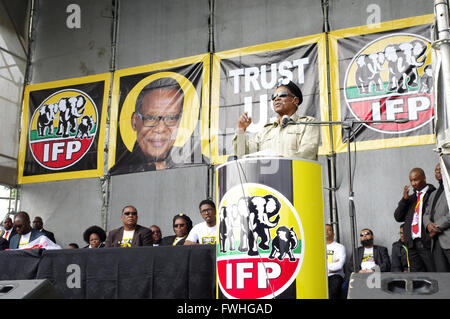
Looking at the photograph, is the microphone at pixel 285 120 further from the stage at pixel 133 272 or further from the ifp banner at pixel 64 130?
the ifp banner at pixel 64 130

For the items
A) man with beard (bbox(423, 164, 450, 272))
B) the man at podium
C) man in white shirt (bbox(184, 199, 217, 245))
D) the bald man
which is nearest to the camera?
the man at podium

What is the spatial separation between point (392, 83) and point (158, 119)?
3402 mm

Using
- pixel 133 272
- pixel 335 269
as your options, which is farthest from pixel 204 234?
pixel 335 269

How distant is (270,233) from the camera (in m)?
2.06

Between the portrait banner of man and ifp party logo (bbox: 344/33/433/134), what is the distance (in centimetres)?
219

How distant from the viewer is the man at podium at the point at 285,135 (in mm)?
2553

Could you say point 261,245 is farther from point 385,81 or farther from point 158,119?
point 158,119

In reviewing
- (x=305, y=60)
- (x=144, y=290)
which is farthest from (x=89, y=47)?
(x=144, y=290)

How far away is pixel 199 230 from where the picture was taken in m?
4.58

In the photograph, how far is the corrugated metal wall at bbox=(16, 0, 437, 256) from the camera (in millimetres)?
6473

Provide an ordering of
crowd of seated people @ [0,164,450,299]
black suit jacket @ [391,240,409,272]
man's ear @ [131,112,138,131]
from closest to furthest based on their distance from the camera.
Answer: crowd of seated people @ [0,164,450,299] → black suit jacket @ [391,240,409,272] → man's ear @ [131,112,138,131]

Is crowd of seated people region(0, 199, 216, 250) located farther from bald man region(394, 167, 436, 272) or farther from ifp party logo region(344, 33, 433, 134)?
ifp party logo region(344, 33, 433, 134)

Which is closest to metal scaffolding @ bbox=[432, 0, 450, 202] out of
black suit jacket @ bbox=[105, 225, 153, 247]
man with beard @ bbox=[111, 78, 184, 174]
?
black suit jacket @ bbox=[105, 225, 153, 247]

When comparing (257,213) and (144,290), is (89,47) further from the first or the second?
(257,213)
